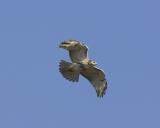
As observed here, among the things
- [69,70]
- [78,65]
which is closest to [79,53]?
[78,65]

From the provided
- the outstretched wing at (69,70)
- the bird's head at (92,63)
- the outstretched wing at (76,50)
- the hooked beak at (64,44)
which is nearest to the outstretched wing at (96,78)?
the bird's head at (92,63)

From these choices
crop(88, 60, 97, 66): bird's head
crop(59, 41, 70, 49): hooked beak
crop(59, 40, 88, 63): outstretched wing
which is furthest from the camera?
crop(59, 40, 88, 63): outstretched wing

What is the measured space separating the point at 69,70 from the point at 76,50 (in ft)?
3.58

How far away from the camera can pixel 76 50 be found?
48562 mm

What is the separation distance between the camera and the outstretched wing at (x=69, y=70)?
4794cm

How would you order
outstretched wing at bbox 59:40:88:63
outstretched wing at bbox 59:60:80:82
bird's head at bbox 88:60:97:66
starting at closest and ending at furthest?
outstretched wing at bbox 59:60:80:82
bird's head at bbox 88:60:97:66
outstretched wing at bbox 59:40:88:63

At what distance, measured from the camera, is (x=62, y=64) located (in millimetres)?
47938

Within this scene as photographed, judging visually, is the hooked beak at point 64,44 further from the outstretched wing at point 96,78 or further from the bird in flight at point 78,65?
the outstretched wing at point 96,78

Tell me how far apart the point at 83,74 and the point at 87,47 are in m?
1.27

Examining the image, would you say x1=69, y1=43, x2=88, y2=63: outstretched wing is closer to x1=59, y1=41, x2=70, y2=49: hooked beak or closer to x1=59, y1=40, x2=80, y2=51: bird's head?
x1=59, y1=40, x2=80, y2=51: bird's head

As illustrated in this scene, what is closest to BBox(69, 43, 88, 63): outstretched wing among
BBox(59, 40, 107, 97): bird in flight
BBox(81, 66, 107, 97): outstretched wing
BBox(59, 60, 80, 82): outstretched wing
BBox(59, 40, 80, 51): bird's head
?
BBox(59, 40, 107, 97): bird in flight

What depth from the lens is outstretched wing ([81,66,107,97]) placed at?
48.4m

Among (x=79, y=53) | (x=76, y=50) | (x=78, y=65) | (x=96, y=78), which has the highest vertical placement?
(x=76, y=50)

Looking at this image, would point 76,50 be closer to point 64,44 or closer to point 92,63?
point 64,44
